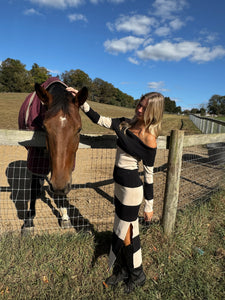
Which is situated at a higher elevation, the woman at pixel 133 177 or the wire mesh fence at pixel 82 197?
the woman at pixel 133 177

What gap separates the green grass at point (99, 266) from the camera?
6.79ft

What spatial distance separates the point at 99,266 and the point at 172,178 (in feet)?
5.09

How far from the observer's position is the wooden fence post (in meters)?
2.81

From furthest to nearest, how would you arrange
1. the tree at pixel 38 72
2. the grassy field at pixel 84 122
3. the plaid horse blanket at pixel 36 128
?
the tree at pixel 38 72 < the grassy field at pixel 84 122 < the plaid horse blanket at pixel 36 128

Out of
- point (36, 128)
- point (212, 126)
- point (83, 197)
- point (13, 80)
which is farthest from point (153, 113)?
point (13, 80)

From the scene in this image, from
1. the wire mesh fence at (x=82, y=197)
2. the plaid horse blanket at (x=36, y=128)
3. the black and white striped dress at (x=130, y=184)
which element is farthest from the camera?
the wire mesh fence at (x=82, y=197)

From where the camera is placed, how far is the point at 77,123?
2.26 meters

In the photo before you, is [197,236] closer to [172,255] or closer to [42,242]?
[172,255]

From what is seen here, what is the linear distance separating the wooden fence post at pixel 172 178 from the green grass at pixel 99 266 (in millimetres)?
169

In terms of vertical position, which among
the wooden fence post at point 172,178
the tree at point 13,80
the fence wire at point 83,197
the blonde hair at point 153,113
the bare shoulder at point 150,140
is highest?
the tree at point 13,80

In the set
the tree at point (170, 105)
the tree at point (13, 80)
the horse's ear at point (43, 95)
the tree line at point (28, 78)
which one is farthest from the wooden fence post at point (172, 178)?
the tree at point (170, 105)

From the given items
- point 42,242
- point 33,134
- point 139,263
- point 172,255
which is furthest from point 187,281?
point 33,134

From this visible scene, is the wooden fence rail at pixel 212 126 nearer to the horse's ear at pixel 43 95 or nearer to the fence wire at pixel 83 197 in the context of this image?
Answer: the fence wire at pixel 83 197

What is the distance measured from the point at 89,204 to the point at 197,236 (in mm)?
2219
